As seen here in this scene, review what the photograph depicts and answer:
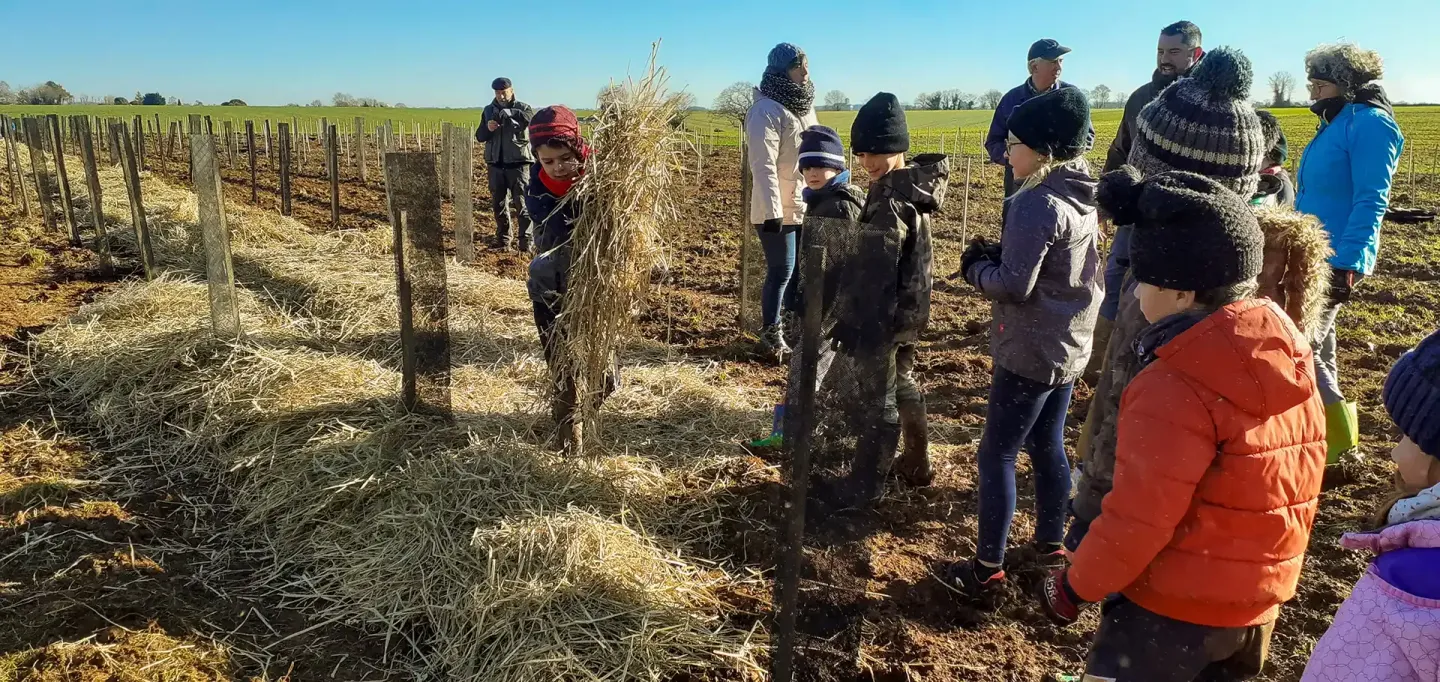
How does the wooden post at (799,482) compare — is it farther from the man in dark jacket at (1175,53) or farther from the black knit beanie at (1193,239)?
the man in dark jacket at (1175,53)

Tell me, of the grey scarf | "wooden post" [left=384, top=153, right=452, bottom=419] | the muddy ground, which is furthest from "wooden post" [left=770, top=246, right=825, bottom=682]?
the grey scarf

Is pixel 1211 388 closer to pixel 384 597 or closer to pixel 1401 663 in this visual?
pixel 1401 663

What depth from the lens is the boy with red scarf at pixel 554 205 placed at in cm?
321

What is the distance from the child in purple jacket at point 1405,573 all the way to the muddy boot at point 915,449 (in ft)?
7.04

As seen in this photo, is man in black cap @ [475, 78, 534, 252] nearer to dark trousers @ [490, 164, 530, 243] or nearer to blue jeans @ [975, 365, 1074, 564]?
dark trousers @ [490, 164, 530, 243]

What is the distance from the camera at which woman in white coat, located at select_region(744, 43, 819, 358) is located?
4891 mm

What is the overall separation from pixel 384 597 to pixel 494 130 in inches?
295

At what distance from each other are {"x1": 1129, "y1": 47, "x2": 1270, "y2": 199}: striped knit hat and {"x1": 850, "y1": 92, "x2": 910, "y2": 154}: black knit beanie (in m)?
0.86

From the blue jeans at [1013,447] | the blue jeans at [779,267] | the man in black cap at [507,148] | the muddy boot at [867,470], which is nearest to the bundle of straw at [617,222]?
the muddy boot at [867,470]

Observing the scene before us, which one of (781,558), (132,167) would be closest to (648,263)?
(781,558)

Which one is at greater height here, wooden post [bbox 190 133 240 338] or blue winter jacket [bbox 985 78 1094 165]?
blue winter jacket [bbox 985 78 1094 165]

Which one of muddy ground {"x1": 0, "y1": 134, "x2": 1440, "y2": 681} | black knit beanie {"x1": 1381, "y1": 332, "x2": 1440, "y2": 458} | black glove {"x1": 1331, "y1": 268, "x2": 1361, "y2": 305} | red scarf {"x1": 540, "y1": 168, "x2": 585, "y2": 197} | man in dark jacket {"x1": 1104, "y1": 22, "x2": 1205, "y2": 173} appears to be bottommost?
muddy ground {"x1": 0, "y1": 134, "x2": 1440, "y2": 681}

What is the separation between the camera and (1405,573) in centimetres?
131

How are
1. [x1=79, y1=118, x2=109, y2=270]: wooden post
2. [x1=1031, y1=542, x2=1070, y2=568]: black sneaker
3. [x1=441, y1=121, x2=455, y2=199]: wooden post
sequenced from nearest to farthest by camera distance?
[x1=1031, y1=542, x2=1070, y2=568]: black sneaker, [x1=79, y1=118, x2=109, y2=270]: wooden post, [x1=441, y1=121, x2=455, y2=199]: wooden post
